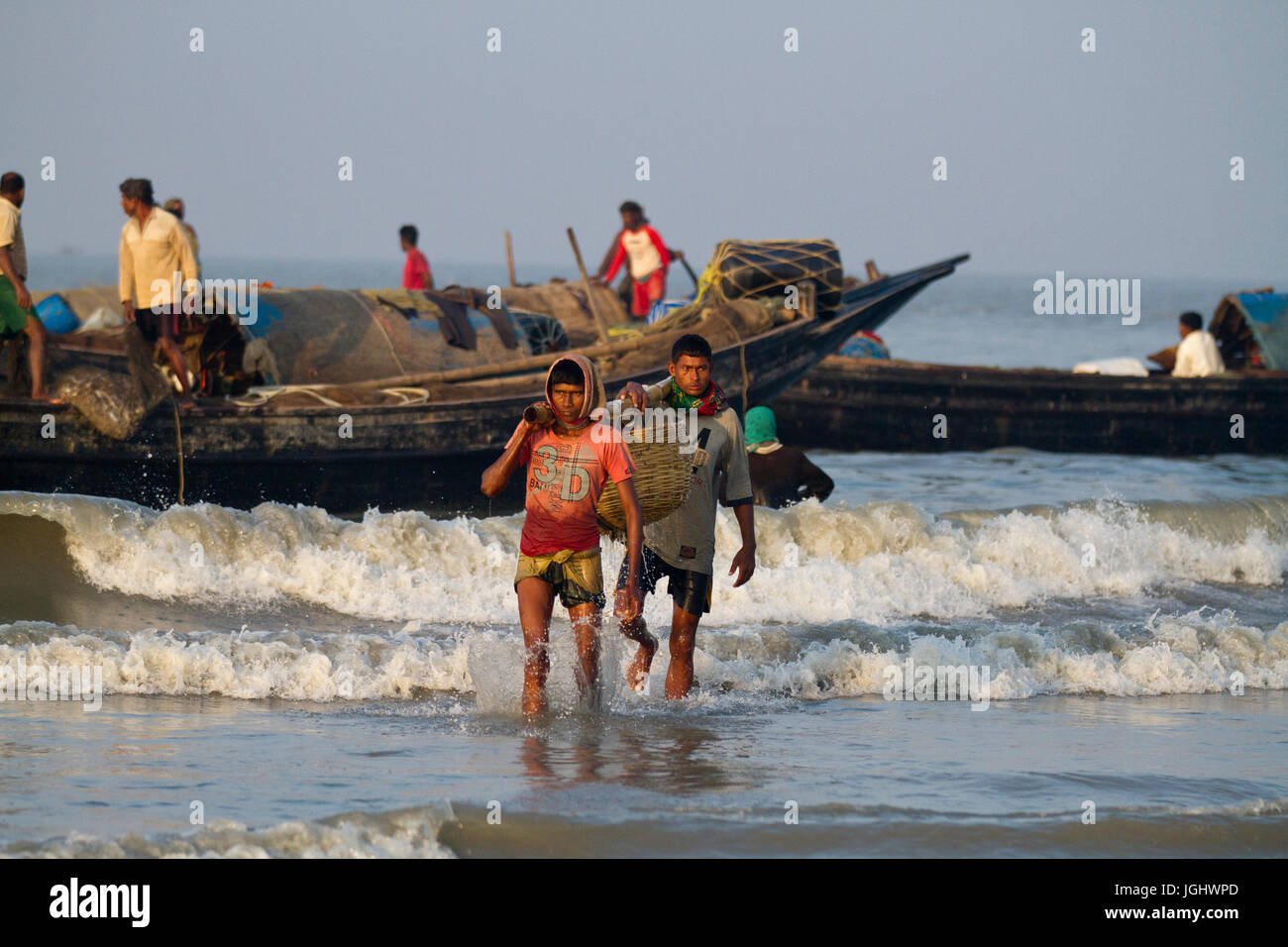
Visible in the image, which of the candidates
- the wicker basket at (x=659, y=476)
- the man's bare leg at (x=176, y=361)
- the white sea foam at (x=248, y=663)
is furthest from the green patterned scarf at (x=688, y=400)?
the man's bare leg at (x=176, y=361)

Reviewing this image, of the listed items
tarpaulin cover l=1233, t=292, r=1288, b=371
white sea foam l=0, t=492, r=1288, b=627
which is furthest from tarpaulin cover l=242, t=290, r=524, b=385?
tarpaulin cover l=1233, t=292, r=1288, b=371

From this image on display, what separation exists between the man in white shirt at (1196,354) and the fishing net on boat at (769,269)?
258 inches

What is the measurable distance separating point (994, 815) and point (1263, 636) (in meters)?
4.57

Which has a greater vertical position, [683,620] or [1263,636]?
[683,620]

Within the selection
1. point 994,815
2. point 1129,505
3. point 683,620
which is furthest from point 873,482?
point 994,815

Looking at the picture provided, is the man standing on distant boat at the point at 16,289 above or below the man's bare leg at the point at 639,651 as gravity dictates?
above

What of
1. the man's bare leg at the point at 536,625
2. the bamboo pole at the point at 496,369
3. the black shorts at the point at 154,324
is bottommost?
the man's bare leg at the point at 536,625

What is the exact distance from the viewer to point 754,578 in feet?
34.7

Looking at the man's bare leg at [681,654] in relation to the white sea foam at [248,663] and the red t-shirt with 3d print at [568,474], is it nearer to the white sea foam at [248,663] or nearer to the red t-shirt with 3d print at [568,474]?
the red t-shirt with 3d print at [568,474]

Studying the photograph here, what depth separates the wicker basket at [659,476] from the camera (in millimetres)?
6332

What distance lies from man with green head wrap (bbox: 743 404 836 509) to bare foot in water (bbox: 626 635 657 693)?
161 inches

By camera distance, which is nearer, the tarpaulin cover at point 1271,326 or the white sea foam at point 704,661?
the white sea foam at point 704,661

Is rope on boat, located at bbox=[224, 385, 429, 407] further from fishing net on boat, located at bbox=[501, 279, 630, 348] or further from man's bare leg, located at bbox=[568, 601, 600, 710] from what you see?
man's bare leg, located at bbox=[568, 601, 600, 710]
